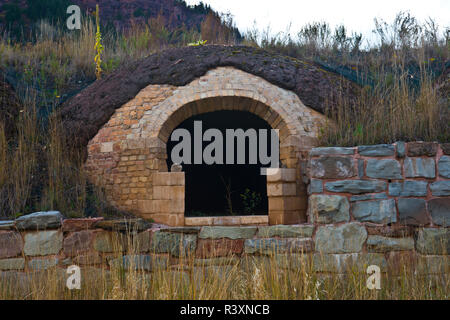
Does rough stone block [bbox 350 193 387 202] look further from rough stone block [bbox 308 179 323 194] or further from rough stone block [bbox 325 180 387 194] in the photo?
rough stone block [bbox 308 179 323 194]

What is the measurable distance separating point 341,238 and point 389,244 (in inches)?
21.4

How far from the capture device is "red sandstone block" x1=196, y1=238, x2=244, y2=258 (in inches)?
170

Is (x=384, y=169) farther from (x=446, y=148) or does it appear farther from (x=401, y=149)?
(x=446, y=148)

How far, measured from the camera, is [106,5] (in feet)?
60.2

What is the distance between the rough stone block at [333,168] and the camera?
4.51 m

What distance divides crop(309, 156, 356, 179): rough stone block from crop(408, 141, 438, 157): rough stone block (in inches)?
27.8

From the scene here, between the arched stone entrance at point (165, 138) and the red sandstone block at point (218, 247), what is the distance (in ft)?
5.35

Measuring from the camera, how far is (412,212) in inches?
170

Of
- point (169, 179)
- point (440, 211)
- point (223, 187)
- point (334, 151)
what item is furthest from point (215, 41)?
point (440, 211)

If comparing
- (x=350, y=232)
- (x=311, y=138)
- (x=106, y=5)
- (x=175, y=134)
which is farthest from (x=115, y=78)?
(x=106, y=5)

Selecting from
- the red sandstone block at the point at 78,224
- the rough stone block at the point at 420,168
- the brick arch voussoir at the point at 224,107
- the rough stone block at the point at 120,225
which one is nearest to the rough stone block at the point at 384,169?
the rough stone block at the point at 420,168

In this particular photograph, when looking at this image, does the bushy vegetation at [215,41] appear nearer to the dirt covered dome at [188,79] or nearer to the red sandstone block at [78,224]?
the dirt covered dome at [188,79]

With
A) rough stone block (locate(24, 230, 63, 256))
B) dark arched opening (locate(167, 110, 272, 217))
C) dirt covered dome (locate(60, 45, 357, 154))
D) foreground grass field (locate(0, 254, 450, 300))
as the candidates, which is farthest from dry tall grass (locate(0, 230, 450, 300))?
dark arched opening (locate(167, 110, 272, 217))

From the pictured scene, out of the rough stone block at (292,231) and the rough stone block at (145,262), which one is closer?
the rough stone block at (145,262)
